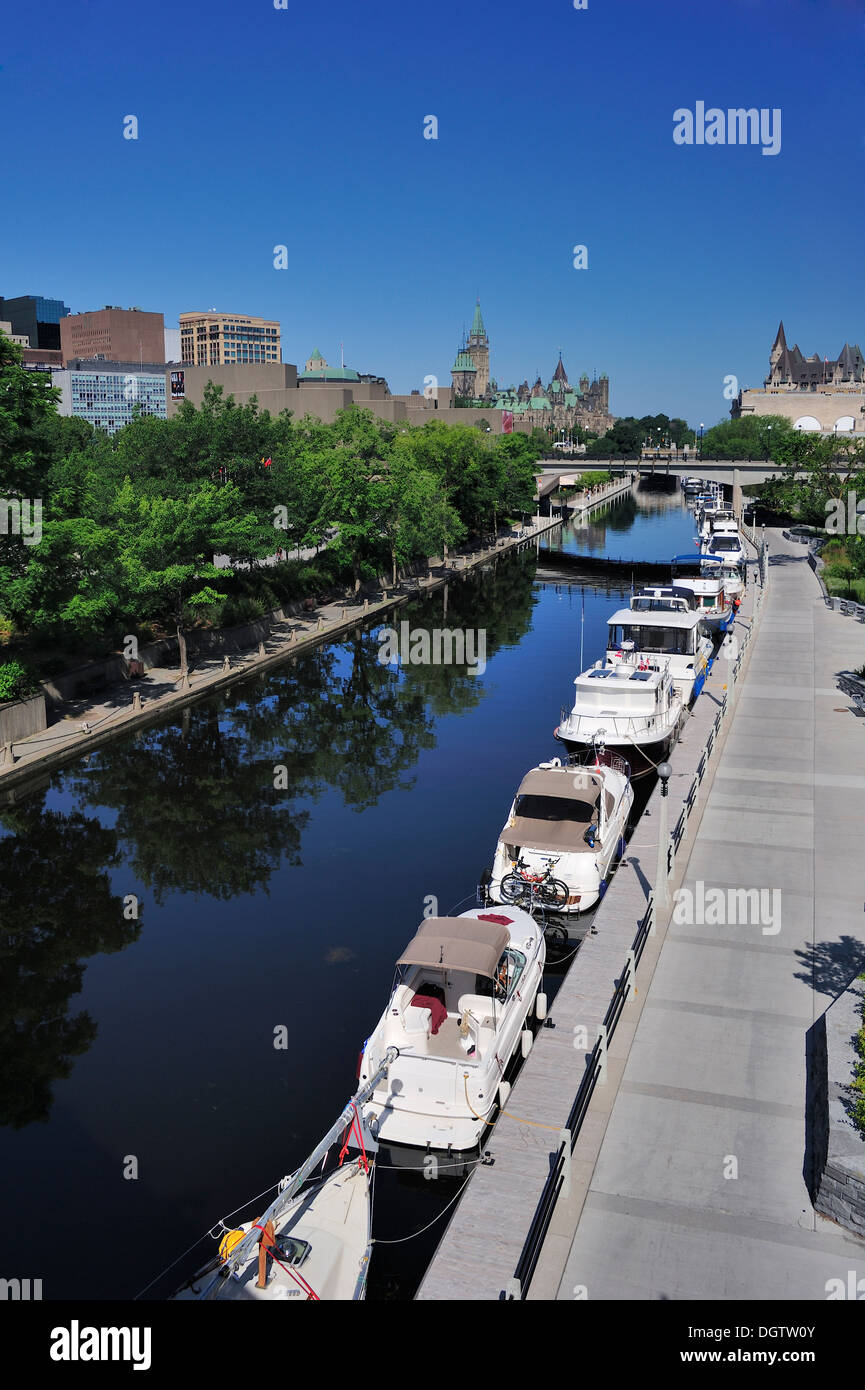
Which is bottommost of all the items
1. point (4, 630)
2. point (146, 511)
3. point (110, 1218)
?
point (110, 1218)

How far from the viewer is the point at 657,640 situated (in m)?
37.5

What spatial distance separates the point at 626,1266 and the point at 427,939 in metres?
6.05

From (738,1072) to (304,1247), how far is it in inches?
251

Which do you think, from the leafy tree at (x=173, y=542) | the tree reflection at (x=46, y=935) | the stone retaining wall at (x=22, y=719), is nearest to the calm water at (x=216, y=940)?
the tree reflection at (x=46, y=935)

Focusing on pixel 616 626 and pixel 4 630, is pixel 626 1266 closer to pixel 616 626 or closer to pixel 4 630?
pixel 616 626

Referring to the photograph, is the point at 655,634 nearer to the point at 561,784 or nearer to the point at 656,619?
the point at 656,619

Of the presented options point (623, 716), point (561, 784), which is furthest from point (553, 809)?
point (623, 716)

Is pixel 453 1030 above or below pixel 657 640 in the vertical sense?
below

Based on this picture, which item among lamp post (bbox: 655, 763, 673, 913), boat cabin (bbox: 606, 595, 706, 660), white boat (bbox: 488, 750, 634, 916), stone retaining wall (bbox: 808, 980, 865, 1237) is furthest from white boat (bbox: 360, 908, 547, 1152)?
boat cabin (bbox: 606, 595, 706, 660)

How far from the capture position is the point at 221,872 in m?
23.4

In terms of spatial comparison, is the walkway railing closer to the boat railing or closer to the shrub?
the boat railing

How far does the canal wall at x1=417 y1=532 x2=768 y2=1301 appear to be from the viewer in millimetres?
10594

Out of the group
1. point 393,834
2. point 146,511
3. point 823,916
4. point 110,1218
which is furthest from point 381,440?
point 110,1218

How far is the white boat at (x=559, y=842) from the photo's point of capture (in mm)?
20312
